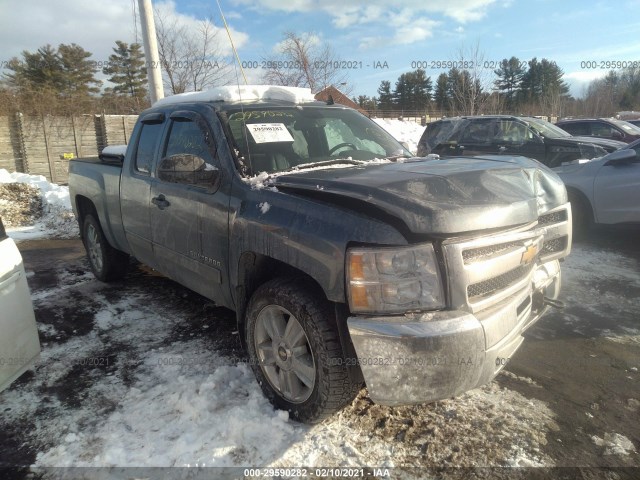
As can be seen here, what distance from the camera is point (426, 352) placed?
1966 mm

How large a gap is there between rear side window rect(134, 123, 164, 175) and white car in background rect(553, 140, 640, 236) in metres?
5.44

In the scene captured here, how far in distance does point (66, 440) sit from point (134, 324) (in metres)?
1.62

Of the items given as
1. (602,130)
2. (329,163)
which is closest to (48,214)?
(329,163)

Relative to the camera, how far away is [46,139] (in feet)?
53.3

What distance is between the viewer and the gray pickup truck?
2.03 metres

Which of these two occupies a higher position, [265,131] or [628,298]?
[265,131]

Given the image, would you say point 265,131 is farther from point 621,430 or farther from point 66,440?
point 621,430

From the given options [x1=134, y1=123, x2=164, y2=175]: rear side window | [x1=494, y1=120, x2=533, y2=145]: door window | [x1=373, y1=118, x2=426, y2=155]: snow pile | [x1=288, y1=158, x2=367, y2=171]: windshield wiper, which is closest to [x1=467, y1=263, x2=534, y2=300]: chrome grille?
[x1=288, y1=158, x2=367, y2=171]: windshield wiper

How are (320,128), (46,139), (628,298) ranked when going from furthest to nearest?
1. (46,139)
2. (628,298)
3. (320,128)

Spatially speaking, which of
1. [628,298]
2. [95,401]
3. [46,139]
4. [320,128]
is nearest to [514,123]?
[628,298]

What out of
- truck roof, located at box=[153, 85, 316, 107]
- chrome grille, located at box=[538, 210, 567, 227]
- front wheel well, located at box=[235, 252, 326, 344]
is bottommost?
front wheel well, located at box=[235, 252, 326, 344]

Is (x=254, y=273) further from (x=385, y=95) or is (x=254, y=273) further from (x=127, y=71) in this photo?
(x=385, y=95)

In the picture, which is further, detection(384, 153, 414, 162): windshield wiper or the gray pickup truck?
detection(384, 153, 414, 162): windshield wiper

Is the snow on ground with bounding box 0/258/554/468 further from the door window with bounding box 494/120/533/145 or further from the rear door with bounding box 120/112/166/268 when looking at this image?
the door window with bounding box 494/120/533/145
